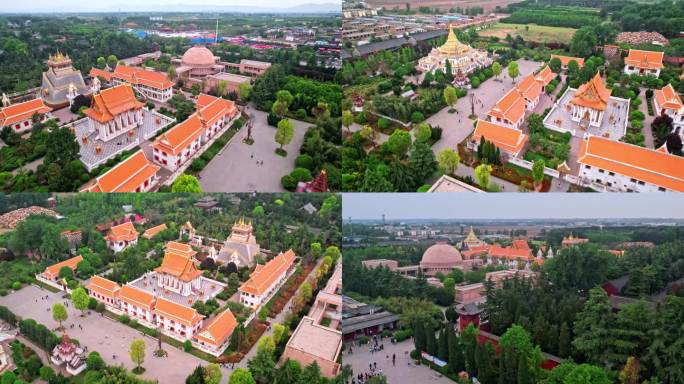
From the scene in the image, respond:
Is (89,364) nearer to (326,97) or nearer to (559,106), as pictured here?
(326,97)

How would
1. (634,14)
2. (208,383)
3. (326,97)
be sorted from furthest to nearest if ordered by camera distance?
1. (326,97)
2. (634,14)
3. (208,383)

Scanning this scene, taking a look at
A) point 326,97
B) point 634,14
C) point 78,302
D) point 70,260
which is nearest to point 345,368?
point 78,302

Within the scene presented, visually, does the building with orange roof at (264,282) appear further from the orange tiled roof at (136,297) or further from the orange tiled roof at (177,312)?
the orange tiled roof at (136,297)

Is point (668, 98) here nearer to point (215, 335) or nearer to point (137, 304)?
point (215, 335)

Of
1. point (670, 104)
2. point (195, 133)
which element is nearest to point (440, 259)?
point (670, 104)

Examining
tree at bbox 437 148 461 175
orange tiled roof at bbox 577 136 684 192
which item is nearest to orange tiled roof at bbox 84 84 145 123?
tree at bbox 437 148 461 175

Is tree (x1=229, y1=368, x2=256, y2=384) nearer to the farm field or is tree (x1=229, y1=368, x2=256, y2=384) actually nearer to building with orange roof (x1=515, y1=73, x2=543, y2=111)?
building with orange roof (x1=515, y1=73, x2=543, y2=111)

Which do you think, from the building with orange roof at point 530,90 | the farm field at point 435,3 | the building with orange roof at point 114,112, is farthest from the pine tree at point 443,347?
the farm field at point 435,3
